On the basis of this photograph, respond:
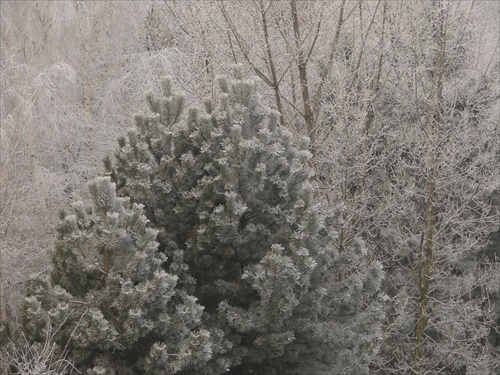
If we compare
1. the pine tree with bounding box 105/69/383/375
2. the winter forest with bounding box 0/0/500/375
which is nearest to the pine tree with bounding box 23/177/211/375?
the winter forest with bounding box 0/0/500/375

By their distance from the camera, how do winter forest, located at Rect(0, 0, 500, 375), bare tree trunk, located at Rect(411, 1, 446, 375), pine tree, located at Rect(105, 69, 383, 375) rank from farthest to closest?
1. bare tree trunk, located at Rect(411, 1, 446, 375)
2. pine tree, located at Rect(105, 69, 383, 375)
3. winter forest, located at Rect(0, 0, 500, 375)

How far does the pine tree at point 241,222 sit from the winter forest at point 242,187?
3 centimetres

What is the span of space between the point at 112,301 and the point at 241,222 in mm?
2178

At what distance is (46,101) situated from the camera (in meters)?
15.0

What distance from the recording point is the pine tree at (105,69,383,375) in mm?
9469

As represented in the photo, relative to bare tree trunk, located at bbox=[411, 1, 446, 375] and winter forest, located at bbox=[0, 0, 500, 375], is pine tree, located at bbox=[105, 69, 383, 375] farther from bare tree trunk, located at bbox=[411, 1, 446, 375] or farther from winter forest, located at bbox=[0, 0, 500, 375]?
bare tree trunk, located at bbox=[411, 1, 446, 375]

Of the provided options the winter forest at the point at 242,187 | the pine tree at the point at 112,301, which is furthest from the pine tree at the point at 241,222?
the pine tree at the point at 112,301

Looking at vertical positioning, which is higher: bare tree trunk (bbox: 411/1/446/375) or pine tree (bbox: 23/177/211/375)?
bare tree trunk (bbox: 411/1/446/375)

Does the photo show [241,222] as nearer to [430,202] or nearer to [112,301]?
[112,301]

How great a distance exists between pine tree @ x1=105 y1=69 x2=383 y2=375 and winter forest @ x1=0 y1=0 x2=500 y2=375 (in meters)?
0.03

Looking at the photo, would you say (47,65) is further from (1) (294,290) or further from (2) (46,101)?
(1) (294,290)

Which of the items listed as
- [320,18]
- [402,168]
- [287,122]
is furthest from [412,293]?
[320,18]

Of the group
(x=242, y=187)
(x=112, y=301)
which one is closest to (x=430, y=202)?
→ (x=242, y=187)

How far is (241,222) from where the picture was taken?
10.1 m
